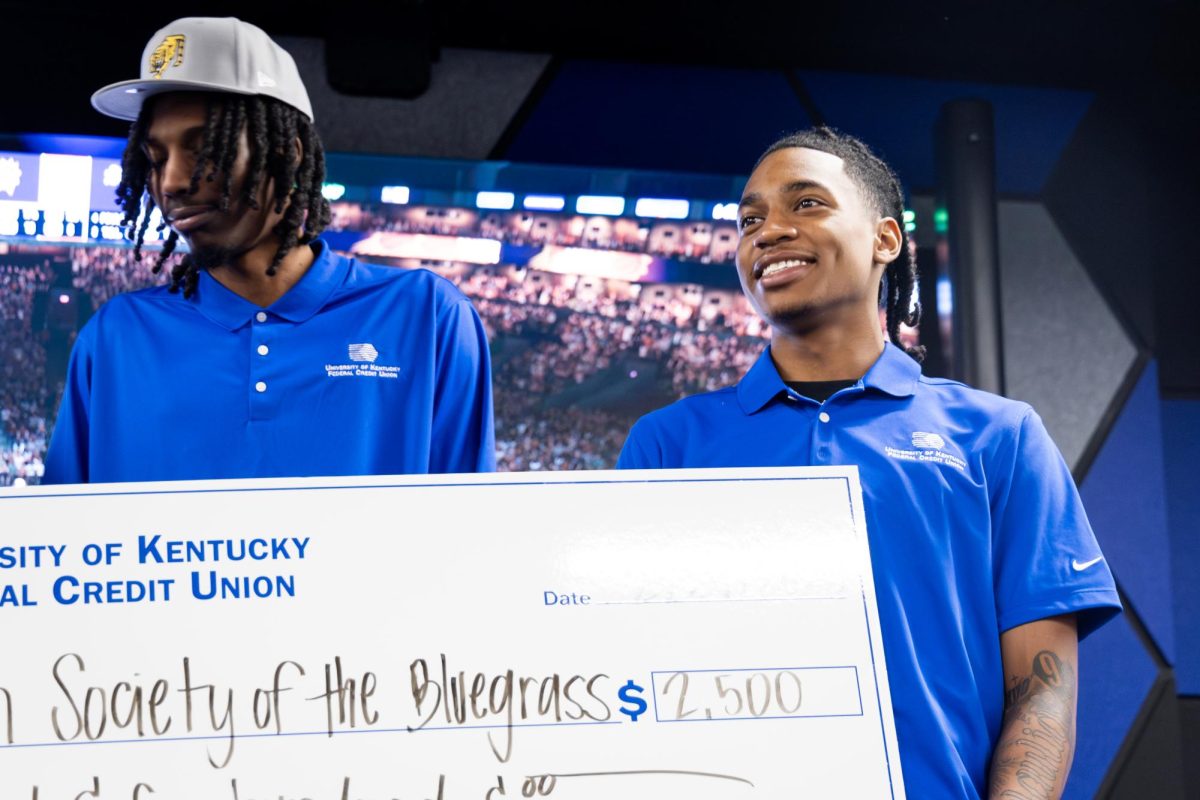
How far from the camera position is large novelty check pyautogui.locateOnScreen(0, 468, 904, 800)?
89 cm

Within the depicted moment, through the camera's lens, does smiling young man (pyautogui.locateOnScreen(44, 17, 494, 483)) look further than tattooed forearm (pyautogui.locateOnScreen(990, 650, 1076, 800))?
Yes

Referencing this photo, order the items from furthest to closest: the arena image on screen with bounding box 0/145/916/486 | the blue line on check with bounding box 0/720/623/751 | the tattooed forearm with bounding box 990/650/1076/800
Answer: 1. the arena image on screen with bounding box 0/145/916/486
2. the tattooed forearm with bounding box 990/650/1076/800
3. the blue line on check with bounding box 0/720/623/751

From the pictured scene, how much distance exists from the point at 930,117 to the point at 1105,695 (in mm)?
1649

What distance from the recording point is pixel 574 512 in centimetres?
99

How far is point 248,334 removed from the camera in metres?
1.27

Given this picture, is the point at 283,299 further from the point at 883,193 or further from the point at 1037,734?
the point at 1037,734

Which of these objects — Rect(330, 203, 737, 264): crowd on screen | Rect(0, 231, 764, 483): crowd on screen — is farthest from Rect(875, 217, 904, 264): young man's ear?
Rect(330, 203, 737, 264): crowd on screen

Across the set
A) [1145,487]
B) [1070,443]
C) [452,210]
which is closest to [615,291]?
[452,210]

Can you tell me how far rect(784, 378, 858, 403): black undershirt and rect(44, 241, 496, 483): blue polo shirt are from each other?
1.11ft

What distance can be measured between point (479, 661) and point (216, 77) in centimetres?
70

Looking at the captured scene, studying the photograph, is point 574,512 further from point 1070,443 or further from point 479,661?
point 1070,443

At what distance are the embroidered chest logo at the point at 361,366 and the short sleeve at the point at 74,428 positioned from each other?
0.27 m

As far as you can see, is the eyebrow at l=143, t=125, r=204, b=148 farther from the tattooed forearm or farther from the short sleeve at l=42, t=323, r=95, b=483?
the tattooed forearm
